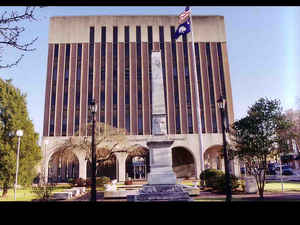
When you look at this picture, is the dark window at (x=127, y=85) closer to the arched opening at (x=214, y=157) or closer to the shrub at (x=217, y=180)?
the arched opening at (x=214, y=157)

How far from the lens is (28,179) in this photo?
69.3ft

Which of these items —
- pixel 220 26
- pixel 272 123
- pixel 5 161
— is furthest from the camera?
pixel 220 26

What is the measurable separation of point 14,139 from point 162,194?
1628 cm

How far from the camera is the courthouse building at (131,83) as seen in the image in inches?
1464

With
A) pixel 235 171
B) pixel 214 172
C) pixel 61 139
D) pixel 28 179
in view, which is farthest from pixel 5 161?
pixel 235 171

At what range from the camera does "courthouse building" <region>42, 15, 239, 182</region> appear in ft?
122

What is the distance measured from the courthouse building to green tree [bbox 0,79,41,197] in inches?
536

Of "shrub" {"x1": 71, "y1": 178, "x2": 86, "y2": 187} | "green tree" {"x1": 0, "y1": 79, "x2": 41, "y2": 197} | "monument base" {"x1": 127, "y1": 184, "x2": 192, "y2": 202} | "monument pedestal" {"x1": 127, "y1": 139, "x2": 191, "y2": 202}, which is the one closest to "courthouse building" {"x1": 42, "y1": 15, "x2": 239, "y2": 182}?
"shrub" {"x1": 71, "y1": 178, "x2": 86, "y2": 187}

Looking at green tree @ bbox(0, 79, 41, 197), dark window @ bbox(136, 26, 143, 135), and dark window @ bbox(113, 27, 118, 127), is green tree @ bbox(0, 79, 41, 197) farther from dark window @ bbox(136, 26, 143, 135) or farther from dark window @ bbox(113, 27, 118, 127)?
→ dark window @ bbox(136, 26, 143, 135)

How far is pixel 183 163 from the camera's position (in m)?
41.8

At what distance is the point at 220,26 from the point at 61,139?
3374cm

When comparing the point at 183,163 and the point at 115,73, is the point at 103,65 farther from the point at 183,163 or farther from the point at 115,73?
the point at 183,163

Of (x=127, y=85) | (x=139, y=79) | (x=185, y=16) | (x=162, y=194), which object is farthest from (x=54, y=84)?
(x=162, y=194)
